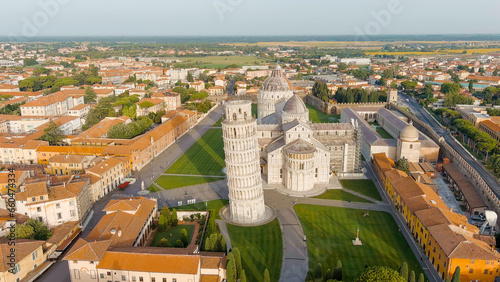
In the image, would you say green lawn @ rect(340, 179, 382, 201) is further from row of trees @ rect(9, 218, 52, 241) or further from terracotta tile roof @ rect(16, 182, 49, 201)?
terracotta tile roof @ rect(16, 182, 49, 201)

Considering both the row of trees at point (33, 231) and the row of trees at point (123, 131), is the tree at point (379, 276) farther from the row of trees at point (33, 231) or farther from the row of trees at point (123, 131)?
the row of trees at point (123, 131)

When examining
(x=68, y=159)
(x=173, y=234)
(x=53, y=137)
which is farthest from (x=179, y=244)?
(x=53, y=137)

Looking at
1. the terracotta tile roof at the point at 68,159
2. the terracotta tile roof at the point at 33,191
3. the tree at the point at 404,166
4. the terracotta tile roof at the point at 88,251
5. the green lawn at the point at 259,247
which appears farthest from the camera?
the terracotta tile roof at the point at 68,159

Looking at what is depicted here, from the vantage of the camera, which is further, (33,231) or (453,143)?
(453,143)

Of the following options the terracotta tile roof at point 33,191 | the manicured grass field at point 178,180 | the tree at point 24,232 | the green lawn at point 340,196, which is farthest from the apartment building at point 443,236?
the terracotta tile roof at point 33,191

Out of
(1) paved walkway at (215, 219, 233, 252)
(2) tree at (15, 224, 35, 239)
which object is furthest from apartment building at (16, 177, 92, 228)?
(1) paved walkway at (215, 219, 233, 252)

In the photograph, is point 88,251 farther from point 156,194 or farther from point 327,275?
point 327,275
